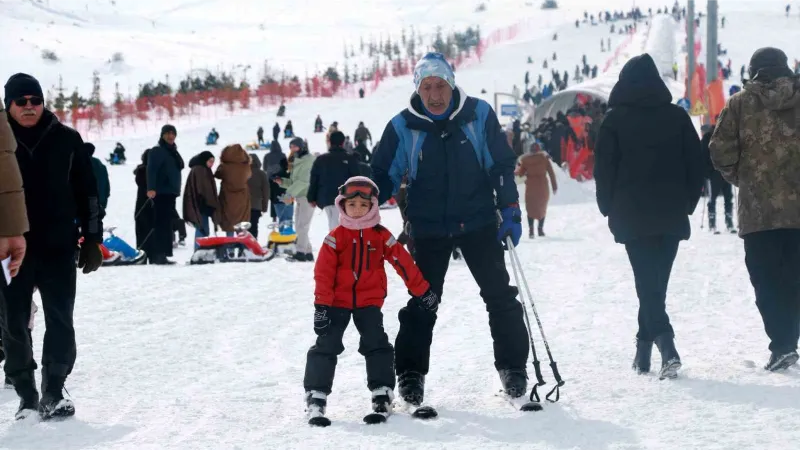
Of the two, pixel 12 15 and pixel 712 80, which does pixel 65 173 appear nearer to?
pixel 712 80

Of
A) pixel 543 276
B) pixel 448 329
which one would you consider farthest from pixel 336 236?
pixel 543 276

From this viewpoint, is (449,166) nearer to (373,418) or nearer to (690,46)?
(373,418)

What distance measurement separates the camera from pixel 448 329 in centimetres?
773

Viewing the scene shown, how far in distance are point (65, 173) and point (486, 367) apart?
2.37 metres

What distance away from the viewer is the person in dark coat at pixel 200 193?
13.3 m

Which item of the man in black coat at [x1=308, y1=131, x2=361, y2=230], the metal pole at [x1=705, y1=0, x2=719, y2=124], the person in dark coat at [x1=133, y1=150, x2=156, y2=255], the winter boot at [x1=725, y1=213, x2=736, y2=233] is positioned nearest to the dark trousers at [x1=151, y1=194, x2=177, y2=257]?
the person in dark coat at [x1=133, y1=150, x2=156, y2=255]

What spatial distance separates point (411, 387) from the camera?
520 centimetres

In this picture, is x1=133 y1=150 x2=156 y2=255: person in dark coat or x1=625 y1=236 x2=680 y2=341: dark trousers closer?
x1=625 y1=236 x2=680 y2=341: dark trousers

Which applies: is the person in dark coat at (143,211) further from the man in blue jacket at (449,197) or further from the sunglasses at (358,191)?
the sunglasses at (358,191)

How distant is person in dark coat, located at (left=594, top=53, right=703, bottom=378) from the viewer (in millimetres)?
5684

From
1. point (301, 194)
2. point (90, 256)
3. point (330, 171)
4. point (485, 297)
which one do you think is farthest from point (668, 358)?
point (301, 194)

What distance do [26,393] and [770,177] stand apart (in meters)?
3.57

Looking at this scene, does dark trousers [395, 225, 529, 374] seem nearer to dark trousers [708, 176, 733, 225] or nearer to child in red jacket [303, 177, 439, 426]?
child in red jacket [303, 177, 439, 426]

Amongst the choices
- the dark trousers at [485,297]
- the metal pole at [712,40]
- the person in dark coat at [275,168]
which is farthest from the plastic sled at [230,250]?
the metal pole at [712,40]
